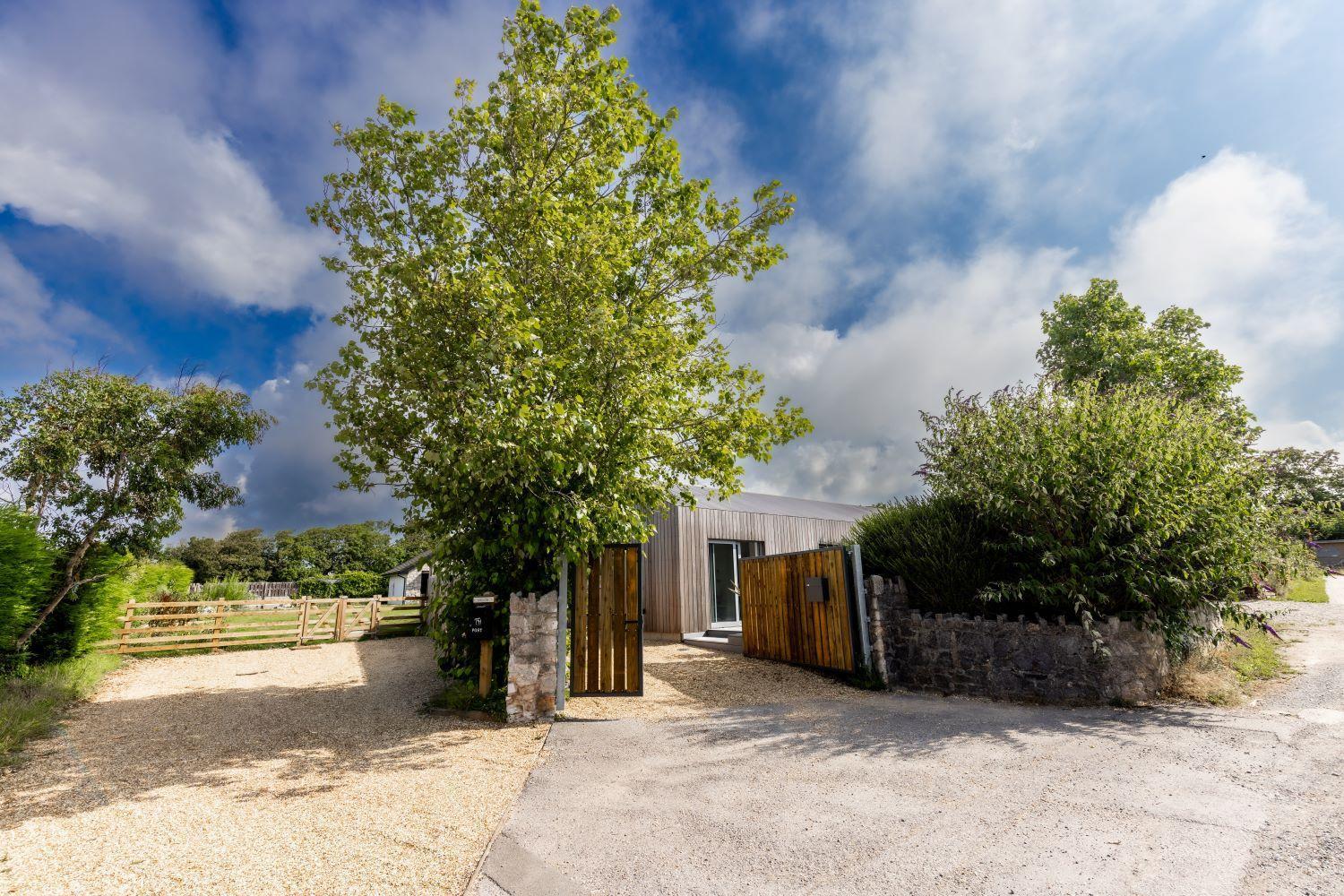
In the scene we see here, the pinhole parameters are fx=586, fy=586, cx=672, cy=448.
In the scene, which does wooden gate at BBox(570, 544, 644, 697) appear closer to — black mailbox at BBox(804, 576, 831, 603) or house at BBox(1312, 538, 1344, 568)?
black mailbox at BBox(804, 576, 831, 603)

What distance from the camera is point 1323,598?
14484 mm

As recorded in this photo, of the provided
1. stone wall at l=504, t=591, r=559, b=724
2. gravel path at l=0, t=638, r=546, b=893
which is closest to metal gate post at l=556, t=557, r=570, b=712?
stone wall at l=504, t=591, r=559, b=724

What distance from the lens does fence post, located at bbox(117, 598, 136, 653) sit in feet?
39.2

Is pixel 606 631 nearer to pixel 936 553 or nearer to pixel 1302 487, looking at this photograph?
pixel 936 553

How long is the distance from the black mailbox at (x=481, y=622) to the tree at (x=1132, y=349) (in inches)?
632

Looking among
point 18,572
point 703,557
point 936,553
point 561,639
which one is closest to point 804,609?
point 936,553

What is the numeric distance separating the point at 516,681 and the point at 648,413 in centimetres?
→ 347

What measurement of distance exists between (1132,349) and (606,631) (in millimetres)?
19054

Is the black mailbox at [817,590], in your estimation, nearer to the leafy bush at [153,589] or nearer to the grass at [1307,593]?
the leafy bush at [153,589]

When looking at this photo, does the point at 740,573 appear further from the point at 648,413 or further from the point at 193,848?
the point at 193,848

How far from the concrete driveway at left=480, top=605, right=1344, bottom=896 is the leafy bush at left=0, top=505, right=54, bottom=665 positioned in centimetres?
758

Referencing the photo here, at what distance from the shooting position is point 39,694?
754 cm

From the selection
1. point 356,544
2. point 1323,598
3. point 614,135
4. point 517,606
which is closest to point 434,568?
point 517,606

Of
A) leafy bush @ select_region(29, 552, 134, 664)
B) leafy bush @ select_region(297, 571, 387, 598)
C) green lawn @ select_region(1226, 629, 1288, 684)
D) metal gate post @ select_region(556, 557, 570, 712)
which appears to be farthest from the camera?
leafy bush @ select_region(297, 571, 387, 598)
